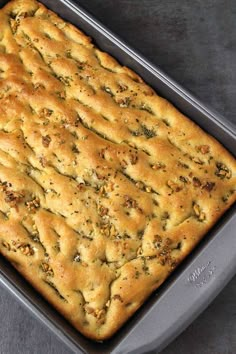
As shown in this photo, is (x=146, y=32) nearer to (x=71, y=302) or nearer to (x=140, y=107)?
(x=140, y=107)

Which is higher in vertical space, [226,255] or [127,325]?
[226,255]

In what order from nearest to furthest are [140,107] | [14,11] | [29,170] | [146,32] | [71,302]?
[71,302]
[29,170]
[140,107]
[14,11]
[146,32]

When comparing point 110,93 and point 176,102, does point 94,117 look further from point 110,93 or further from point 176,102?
point 176,102

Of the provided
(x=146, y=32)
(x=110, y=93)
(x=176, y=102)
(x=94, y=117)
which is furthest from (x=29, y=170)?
(x=146, y=32)

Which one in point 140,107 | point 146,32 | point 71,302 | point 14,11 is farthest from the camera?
point 146,32

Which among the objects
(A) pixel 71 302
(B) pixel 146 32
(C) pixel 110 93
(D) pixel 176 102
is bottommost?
(A) pixel 71 302

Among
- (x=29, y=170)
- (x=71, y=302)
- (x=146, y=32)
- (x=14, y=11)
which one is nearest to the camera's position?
(x=71, y=302)

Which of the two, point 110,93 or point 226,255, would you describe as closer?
point 226,255

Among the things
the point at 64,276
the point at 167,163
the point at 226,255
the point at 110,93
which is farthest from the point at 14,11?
the point at 226,255

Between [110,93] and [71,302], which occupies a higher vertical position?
[110,93]
